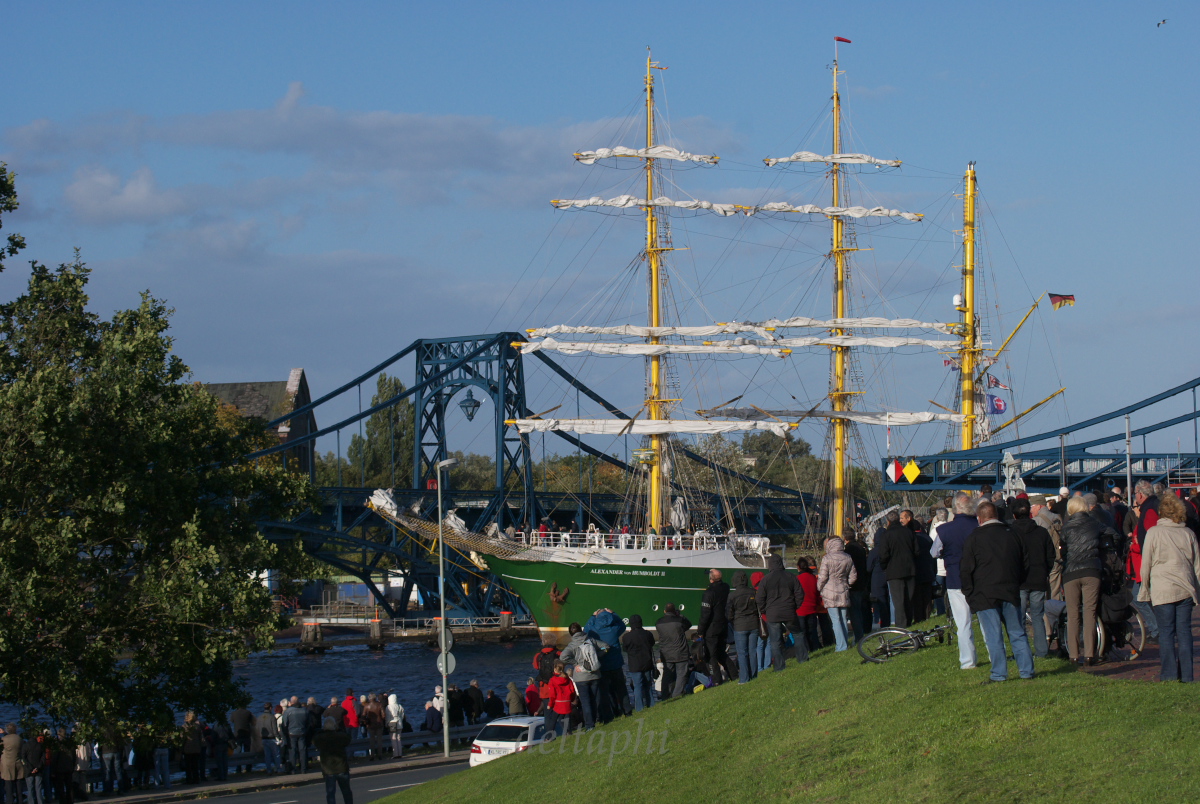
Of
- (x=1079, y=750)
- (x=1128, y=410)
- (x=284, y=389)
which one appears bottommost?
(x=1079, y=750)

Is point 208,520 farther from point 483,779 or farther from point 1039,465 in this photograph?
point 1039,465

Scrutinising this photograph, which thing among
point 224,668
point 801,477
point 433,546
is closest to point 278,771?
point 224,668

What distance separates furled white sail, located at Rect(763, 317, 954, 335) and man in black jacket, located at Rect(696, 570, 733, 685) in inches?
1922

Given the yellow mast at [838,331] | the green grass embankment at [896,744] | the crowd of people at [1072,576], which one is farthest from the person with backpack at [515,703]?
the yellow mast at [838,331]

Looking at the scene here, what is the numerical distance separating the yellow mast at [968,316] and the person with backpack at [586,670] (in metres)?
48.3

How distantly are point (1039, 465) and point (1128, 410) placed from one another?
4.60 metres

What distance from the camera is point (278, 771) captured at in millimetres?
26312

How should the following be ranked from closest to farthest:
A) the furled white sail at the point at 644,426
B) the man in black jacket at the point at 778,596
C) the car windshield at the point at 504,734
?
the man in black jacket at the point at 778,596 < the car windshield at the point at 504,734 < the furled white sail at the point at 644,426

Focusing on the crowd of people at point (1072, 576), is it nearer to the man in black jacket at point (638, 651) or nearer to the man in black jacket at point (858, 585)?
the man in black jacket at point (858, 585)

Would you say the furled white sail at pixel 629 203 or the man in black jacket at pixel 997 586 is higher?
the furled white sail at pixel 629 203

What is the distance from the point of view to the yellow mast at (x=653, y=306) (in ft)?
212

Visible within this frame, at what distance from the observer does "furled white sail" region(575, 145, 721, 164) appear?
211 ft

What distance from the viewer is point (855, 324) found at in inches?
2598

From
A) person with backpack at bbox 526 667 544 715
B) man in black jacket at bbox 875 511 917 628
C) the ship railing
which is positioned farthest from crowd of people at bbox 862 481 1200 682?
the ship railing
